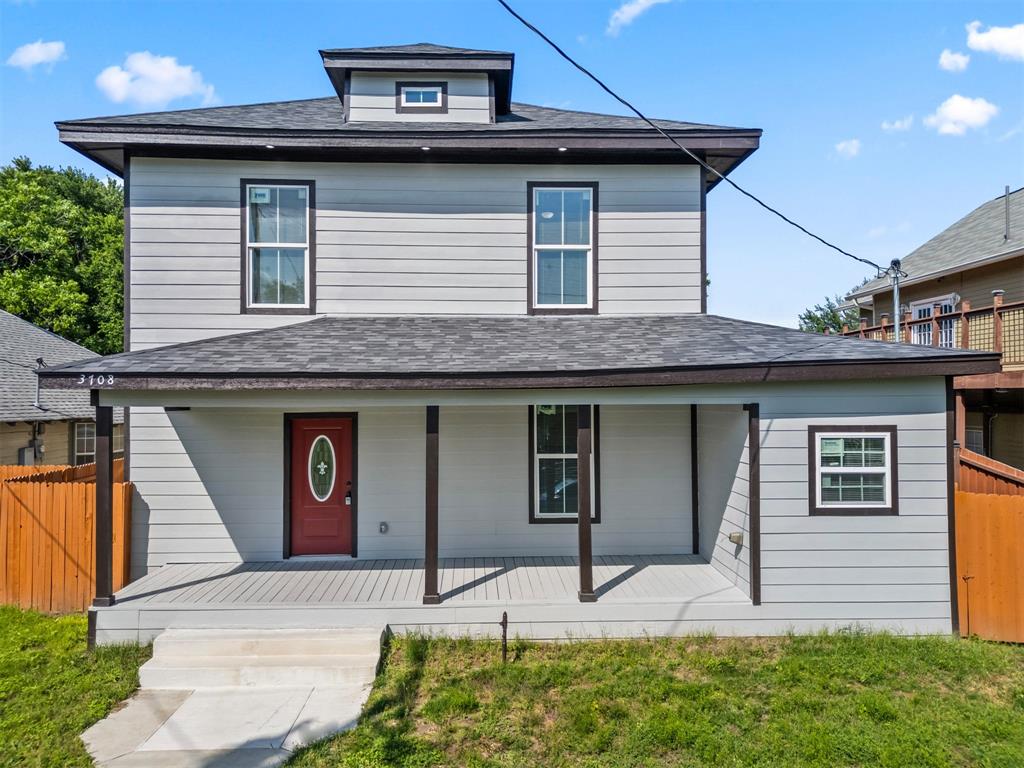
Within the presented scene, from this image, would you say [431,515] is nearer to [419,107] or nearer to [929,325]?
[419,107]

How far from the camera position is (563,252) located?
7.98 meters

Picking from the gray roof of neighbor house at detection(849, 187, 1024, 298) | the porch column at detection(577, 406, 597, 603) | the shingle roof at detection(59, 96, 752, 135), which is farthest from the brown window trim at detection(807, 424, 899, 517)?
the gray roof of neighbor house at detection(849, 187, 1024, 298)

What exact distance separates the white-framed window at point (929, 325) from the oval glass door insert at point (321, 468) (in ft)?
39.6

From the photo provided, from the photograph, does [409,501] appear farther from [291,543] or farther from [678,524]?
[678,524]

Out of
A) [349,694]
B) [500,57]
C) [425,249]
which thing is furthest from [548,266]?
[349,694]

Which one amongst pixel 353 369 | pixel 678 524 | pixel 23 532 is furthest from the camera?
pixel 678 524

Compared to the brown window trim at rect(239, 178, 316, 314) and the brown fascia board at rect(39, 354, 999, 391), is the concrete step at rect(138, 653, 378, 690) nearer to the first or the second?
the brown fascia board at rect(39, 354, 999, 391)

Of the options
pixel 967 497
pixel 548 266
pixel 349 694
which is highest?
pixel 548 266

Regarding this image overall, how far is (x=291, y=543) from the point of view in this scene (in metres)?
7.46

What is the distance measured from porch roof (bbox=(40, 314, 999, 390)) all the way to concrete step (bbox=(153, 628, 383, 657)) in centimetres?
254

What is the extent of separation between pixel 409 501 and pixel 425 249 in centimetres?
354

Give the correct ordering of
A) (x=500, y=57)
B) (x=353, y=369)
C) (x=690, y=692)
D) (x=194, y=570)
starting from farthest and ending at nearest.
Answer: (x=500, y=57) → (x=194, y=570) → (x=353, y=369) → (x=690, y=692)

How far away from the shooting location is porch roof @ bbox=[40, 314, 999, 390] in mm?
5738

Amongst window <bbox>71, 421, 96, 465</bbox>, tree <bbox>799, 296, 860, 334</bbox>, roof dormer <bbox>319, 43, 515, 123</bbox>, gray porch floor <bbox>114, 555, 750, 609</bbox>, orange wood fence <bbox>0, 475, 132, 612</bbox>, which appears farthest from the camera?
tree <bbox>799, 296, 860, 334</bbox>
